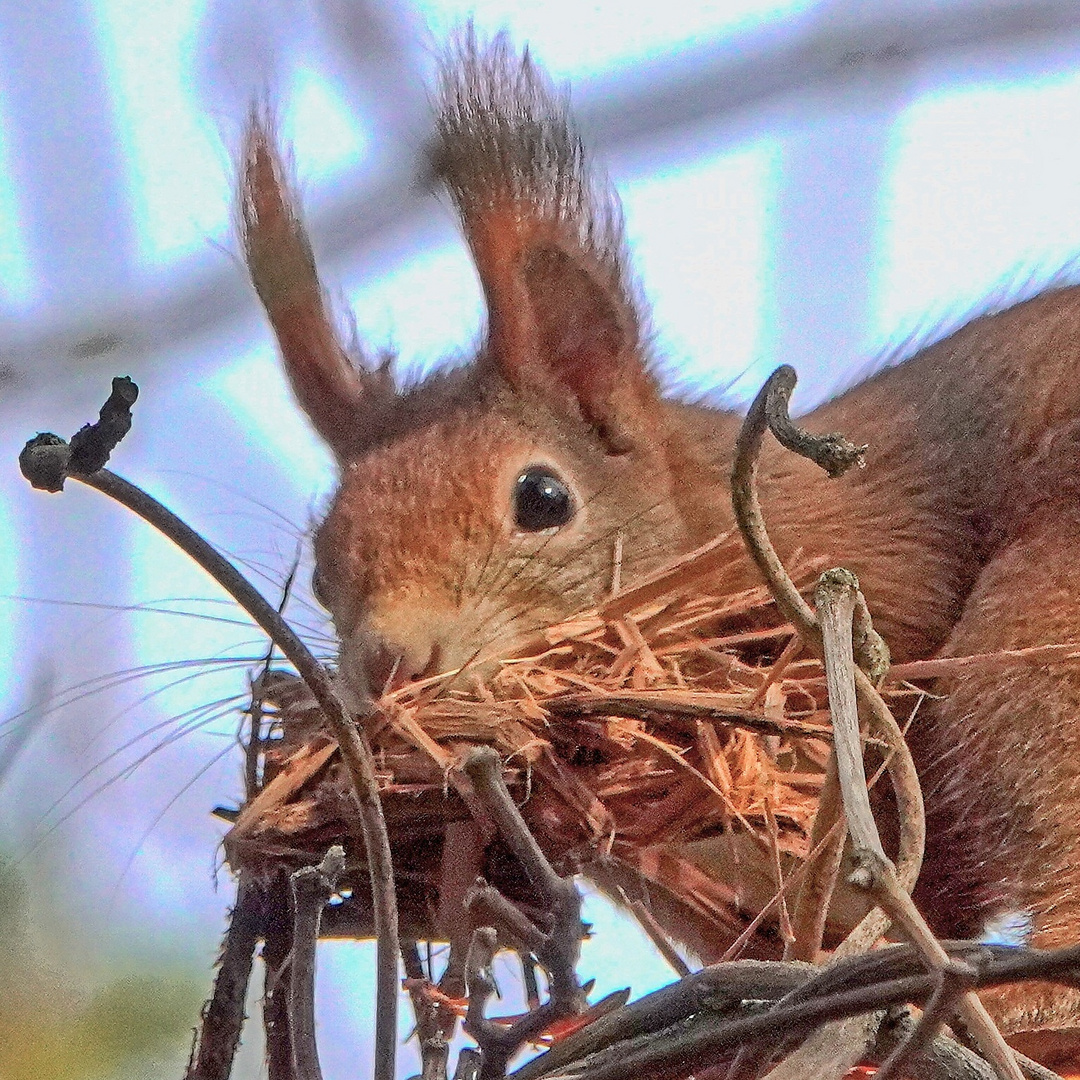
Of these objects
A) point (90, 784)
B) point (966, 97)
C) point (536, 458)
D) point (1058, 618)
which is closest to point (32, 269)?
point (90, 784)

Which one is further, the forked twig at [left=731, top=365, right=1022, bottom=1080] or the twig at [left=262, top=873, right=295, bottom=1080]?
the twig at [left=262, top=873, right=295, bottom=1080]

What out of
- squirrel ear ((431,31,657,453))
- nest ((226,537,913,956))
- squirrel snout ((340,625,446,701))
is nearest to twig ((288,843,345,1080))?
nest ((226,537,913,956))

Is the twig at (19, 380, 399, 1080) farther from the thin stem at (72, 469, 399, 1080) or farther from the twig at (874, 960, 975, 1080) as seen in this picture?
the twig at (874, 960, 975, 1080)

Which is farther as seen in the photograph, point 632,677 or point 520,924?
point 632,677

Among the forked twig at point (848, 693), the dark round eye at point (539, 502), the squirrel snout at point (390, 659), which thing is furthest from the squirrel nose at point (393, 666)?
the forked twig at point (848, 693)

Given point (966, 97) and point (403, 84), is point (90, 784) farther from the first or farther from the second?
point (966, 97)

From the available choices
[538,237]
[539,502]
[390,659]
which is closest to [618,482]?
[539,502]

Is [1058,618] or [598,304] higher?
[598,304]
